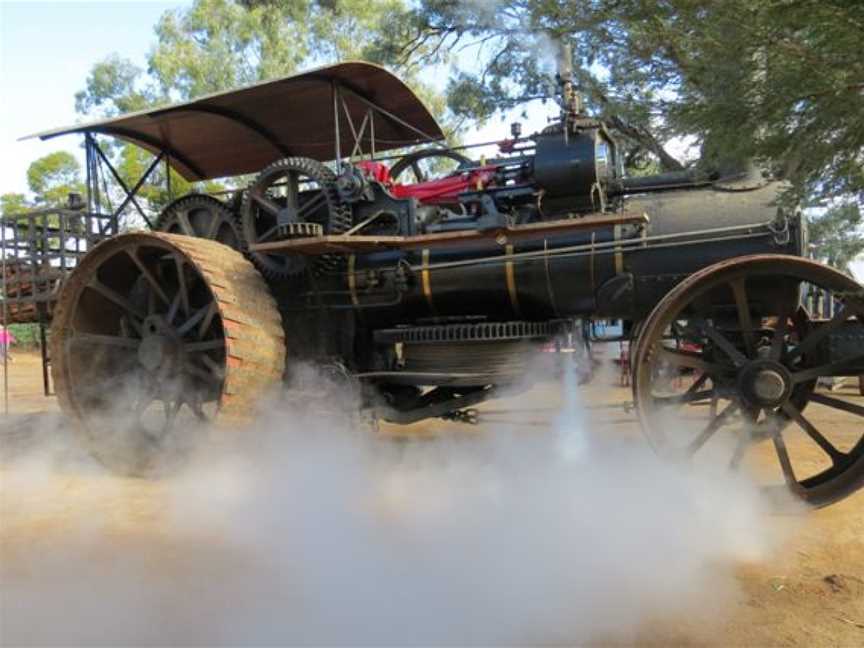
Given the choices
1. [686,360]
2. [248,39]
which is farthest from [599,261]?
[248,39]

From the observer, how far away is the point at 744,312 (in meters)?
4.01

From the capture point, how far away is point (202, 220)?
583cm

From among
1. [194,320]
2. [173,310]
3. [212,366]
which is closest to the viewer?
[194,320]

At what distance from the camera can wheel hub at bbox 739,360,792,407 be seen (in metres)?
3.86

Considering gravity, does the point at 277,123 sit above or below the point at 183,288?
above

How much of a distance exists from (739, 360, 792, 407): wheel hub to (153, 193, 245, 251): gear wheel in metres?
3.67

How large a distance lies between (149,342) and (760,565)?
429 centimetres

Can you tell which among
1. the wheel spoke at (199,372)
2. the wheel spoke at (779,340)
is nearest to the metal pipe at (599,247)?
the wheel spoke at (779,340)

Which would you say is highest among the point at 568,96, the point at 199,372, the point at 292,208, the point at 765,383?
the point at 568,96

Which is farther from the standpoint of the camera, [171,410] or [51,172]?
[51,172]

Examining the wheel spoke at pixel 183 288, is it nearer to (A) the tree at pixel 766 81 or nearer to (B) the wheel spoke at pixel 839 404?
(A) the tree at pixel 766 81

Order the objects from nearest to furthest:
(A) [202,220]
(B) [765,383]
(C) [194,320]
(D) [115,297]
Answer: (B) [765,383], (C) [194,320], (D) [115,297], (A) [202,220]

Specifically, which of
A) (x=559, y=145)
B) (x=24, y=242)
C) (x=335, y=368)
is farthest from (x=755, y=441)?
(x=24, y=242)

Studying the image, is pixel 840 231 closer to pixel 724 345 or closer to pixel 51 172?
pixel 724 345
